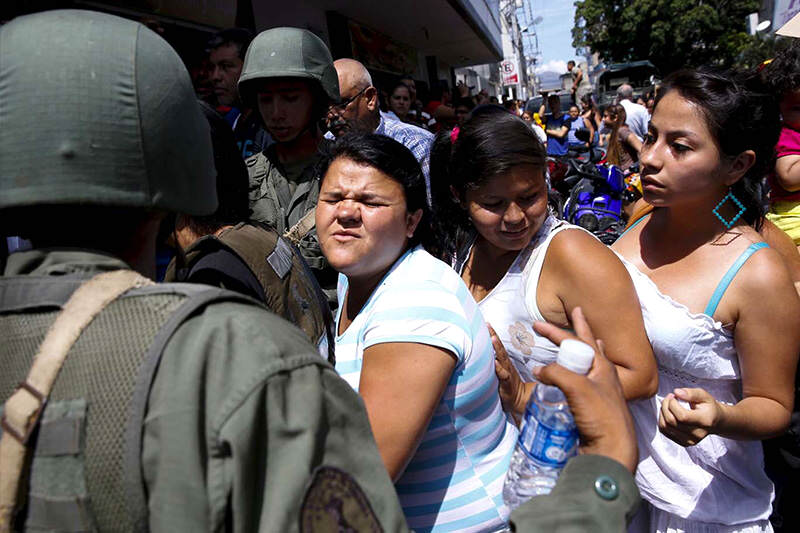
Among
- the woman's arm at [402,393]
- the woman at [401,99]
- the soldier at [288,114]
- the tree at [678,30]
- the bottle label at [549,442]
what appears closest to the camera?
the bottle label at [549,442]

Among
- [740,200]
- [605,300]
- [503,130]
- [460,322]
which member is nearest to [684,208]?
[740,200]

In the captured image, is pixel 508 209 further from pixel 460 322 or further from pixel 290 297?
pixel 290 297

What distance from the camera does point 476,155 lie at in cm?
198

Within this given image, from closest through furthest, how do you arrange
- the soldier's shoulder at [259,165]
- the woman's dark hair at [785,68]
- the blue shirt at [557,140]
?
the woman's dark hair at [785,68]
the soldier's shoulder at [259,165]
the blue shirt at [557,140]

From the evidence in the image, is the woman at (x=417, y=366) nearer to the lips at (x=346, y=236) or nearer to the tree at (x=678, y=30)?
the lips at (x=346, y=236)

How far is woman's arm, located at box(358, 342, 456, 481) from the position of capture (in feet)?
4.31

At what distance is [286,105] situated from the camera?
3.03m

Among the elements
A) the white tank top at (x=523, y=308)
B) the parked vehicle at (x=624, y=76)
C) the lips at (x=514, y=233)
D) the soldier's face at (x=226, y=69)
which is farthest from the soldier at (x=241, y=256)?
the parked vehicle at (x=624, y=76)

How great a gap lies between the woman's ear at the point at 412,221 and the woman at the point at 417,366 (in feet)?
0.07

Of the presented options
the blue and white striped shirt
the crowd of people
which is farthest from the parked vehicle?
the blue and white striped shirt

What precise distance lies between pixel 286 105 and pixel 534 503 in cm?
257

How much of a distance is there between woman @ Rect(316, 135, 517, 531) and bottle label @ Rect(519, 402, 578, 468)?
0.31 m

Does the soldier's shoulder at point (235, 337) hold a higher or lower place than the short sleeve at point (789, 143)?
higher

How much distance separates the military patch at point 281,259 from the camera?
1.82 m
